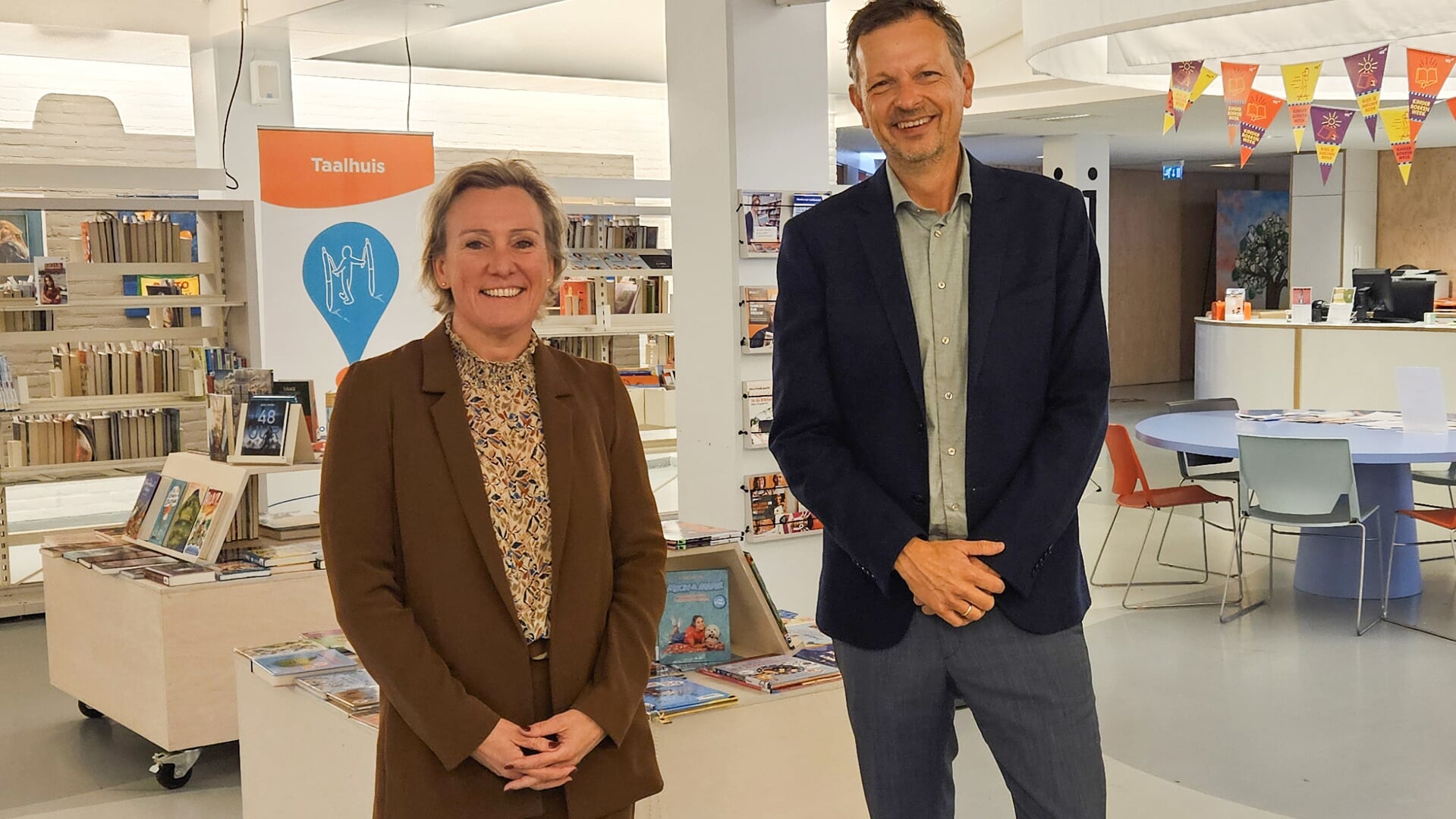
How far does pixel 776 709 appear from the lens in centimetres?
310

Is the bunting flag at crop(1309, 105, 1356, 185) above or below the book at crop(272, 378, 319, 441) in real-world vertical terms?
above

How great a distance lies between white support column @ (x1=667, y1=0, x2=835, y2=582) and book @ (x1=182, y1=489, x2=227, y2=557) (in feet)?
6.71

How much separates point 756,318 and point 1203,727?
241 centimetres

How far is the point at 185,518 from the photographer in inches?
197

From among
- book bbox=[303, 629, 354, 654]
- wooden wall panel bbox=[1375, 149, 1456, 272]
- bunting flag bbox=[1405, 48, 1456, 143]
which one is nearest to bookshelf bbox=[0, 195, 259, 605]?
book bbox=[303, 629, 354, 654]

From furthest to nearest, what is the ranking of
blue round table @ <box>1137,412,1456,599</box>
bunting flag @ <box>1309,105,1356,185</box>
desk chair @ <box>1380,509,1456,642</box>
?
bunting flag @ <box>1309,105,1356,185</box> → blue round table @ <box>1137,412,1456,599</box> → desk chair @ <box>1380,509,1456,642</box>

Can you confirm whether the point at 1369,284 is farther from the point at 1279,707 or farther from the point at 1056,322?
the point at 1056,322

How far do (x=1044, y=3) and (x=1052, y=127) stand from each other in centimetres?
1152

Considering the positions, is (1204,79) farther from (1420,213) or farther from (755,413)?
(1420,213)

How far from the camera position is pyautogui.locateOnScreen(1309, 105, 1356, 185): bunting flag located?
8.39m

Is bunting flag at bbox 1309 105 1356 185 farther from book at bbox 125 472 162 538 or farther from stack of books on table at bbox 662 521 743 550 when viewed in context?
book at bbox 125 472 162 538

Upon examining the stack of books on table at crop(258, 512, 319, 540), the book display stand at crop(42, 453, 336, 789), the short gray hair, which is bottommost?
the book display stand at crop(42, 453, 336, 789)

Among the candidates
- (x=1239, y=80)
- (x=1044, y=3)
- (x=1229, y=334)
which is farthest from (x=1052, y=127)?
(x=1044, y=3)

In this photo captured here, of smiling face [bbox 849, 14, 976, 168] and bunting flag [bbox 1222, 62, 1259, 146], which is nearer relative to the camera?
smiling face [bbox 849, 14, 976, 168]
